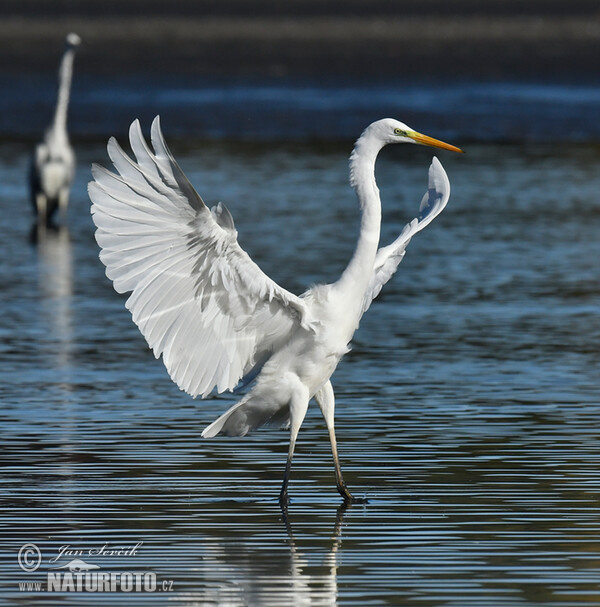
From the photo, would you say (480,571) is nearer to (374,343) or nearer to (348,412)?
(348,412)

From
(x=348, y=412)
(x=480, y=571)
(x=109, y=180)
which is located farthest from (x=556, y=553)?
(x=348, y=412)

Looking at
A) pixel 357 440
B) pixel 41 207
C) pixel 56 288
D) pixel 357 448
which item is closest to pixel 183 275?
pixel 357 448

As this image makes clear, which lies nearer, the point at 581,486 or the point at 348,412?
the point at 581,486

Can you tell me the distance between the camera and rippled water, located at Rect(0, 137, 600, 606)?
702 centimetres

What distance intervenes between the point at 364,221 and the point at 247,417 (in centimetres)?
121

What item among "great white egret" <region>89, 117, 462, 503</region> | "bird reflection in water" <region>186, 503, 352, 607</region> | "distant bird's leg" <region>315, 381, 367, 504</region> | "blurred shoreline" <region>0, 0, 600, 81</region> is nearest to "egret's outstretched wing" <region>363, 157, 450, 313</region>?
"great white egret" <region>89, 117, 462, 503</region>

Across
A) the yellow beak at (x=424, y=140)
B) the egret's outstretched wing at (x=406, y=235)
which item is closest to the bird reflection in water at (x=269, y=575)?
the egret's outstretched wing at (x=406, y=235)

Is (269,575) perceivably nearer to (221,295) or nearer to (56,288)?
(221,295)

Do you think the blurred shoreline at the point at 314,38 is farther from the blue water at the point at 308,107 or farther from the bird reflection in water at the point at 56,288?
the bird reflection in water at the point at 56,288

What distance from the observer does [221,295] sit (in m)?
8.45

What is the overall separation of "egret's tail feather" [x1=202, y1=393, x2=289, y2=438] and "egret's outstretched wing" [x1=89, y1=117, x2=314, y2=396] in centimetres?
15

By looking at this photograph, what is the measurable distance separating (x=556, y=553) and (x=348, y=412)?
138 inches

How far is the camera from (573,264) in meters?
17.1

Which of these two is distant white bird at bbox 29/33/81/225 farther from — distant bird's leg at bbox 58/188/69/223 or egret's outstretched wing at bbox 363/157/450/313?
egret's outstretched wing at bbox 363/157/450/313
